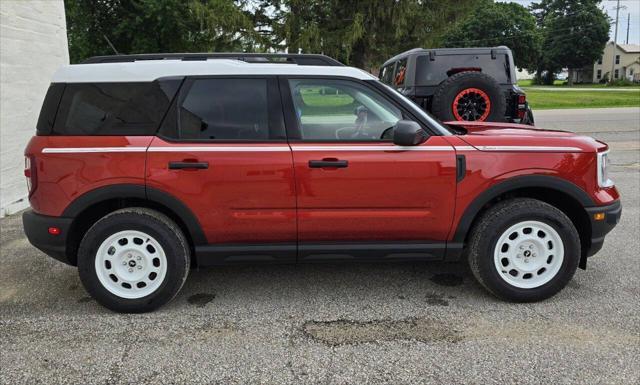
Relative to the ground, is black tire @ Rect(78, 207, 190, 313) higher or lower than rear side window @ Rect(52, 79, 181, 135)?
lower

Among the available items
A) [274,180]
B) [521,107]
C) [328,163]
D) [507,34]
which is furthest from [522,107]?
[507,34]

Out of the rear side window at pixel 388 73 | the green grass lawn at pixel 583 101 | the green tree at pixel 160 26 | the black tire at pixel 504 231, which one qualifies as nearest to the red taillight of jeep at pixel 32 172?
the black tire at pixel 504 231

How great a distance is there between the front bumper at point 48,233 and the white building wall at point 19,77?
11.7 ft

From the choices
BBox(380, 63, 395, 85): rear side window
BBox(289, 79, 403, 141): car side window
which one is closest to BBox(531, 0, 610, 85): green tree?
BBox(380, 63, 395, 85): rear side window

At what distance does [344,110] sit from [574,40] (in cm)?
8668

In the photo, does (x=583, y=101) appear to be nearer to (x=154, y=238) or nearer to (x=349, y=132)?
(x=349, y=132)

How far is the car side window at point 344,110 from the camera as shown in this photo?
370 centimetres

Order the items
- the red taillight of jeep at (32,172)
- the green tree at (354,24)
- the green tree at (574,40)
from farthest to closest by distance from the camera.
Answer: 1. the green tree at (574,40)
2. the green tree at (354,24)
3. the red taillight of jeep at (32,172)

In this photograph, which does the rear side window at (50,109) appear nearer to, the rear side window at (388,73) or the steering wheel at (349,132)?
the steering wheel at (349,132)

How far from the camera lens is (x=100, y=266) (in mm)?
3666

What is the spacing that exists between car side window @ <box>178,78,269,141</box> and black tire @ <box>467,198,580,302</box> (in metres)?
1.68

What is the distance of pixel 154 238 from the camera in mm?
3625

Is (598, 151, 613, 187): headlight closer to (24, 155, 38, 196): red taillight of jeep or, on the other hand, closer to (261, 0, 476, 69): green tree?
(24, 155, 38, 196): red taillight of jeep

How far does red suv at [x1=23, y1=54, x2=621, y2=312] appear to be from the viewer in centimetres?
357
